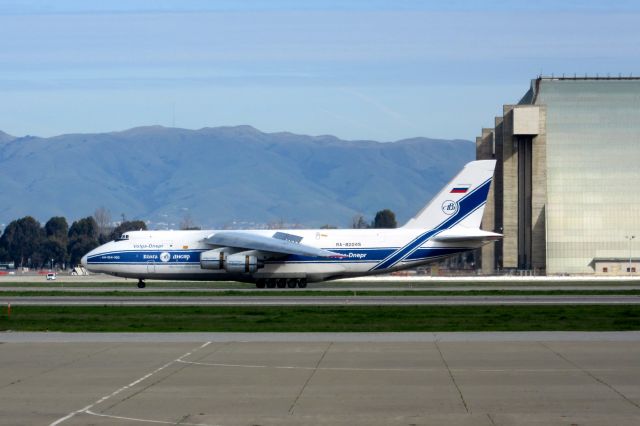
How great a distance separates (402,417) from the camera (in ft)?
59.4

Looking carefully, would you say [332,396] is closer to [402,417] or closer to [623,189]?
[402,417]

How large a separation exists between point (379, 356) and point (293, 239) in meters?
43.7

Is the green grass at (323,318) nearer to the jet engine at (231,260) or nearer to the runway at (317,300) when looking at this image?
the runway at (317,300)

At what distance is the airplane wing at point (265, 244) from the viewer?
67812 millimetres

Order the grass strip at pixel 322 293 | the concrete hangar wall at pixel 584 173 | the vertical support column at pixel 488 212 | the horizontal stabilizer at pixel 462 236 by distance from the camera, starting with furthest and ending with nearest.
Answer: the vertical support column at pixel 488 212 → the concrete hangar wall at pixel 584 173 → the horizontal stabilizer at pixel 462 236 → the grass strip at pixel 322 293

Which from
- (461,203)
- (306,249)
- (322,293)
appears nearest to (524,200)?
(461,203)

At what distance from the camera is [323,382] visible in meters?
22.5

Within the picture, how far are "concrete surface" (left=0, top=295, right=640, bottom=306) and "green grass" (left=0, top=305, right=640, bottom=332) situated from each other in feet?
11.6

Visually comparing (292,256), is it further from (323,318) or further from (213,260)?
(323,318)

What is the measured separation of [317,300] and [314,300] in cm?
24

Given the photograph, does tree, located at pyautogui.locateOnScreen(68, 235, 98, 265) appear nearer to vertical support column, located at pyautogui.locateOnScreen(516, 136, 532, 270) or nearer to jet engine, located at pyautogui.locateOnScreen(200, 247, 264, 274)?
vertical support column, located at pyautogui.locateOnScreen(516, 136, 532, 270)

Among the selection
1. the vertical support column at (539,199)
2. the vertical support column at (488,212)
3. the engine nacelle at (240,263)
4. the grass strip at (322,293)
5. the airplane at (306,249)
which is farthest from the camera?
the vertical support column at (488,212)

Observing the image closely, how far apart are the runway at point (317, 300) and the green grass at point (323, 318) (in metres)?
3.38

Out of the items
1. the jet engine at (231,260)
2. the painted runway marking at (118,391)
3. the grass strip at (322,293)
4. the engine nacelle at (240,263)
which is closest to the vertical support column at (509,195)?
the jet engine at (231,260)
